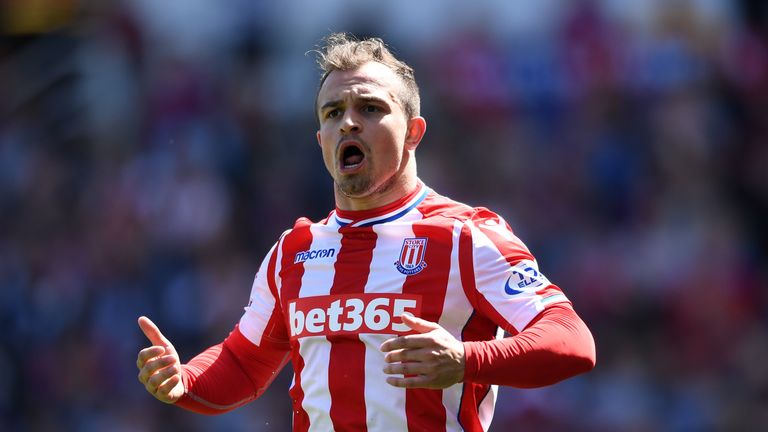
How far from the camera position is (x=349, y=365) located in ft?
14.4

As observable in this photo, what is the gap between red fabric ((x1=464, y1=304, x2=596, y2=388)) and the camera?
12.7 ft

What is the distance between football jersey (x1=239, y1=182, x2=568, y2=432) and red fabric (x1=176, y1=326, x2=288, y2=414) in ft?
1.09

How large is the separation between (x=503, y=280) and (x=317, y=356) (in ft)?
2.45

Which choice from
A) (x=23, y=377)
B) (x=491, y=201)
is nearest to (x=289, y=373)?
(x=491, y=201)

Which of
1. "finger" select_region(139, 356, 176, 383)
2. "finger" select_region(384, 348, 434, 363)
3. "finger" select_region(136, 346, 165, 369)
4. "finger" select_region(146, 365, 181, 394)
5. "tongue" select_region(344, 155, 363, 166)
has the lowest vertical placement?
"finger" select_region(146, 365, 181, 394)

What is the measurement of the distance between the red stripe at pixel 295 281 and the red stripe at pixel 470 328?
23.5 inches

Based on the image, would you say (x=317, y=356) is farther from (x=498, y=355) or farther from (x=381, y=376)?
(x=498, y=355)

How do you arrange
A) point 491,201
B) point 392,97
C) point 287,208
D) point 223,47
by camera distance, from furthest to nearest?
1. point 223,47
2. point 287,208
3. point 491,201
4. point 392,97

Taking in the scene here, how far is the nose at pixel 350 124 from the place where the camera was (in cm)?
465

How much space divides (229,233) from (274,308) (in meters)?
6.07

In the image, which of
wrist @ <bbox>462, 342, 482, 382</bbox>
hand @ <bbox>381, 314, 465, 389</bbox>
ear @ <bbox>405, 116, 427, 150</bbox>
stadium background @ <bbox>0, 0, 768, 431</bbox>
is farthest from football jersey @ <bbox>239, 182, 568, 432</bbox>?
stadium background @ <bbox>0, 0, 768, 431</bbox>

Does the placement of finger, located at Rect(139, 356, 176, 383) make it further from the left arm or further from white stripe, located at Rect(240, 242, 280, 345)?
the left arm

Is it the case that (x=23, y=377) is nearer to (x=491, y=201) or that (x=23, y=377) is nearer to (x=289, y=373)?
(x=289, y=373)

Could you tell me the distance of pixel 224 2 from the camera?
12.3 metres
